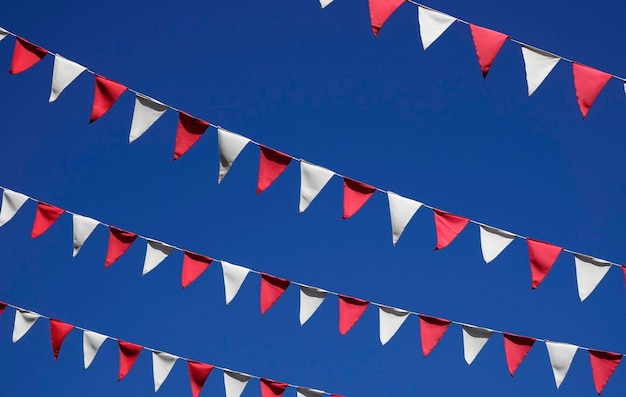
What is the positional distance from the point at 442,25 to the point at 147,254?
4100mm

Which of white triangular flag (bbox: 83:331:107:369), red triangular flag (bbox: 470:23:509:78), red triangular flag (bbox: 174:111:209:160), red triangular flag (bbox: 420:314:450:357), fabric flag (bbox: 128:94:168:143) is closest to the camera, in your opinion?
red triangular flag (bbox: 470:23:509:78)

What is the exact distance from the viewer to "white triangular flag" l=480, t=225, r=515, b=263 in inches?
378

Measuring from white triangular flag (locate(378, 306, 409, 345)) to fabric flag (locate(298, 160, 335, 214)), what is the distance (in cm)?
157

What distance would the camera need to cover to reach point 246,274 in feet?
34.3

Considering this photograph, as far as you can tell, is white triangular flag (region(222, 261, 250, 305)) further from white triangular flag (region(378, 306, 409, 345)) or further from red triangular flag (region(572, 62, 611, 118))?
red triangular flag (region(572, 62, 611, 118))

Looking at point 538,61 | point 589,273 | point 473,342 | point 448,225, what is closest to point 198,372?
point 473,342

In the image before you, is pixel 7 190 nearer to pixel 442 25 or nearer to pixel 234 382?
pixel 234 382

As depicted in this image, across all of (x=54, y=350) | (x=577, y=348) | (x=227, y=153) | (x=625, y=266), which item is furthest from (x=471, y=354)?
(x=54, y=350)

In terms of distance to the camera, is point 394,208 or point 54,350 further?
point 54,350

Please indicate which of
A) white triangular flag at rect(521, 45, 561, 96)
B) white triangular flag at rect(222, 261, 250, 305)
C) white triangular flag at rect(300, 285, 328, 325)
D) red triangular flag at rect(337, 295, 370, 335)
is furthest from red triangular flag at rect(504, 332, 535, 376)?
white triangular flag at rect(521, 45, 561, 96)

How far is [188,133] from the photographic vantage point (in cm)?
947

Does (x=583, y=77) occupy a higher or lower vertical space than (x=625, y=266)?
higher

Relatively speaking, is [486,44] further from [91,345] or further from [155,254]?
[91,345]

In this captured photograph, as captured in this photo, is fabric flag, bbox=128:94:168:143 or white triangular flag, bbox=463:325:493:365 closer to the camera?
fabric flag, bbox=128:94:168:143
